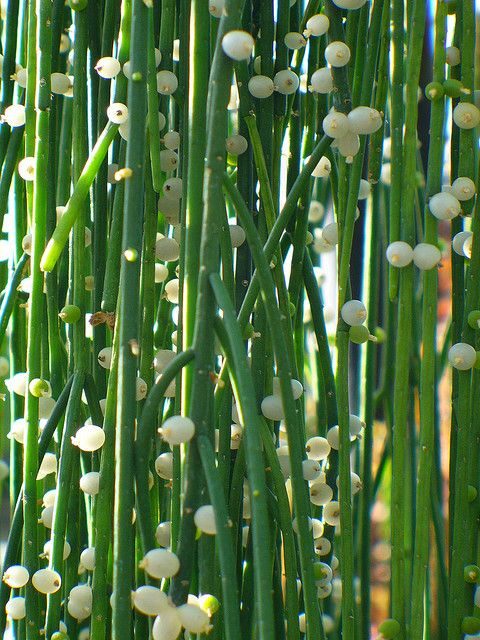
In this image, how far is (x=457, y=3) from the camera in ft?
1.87

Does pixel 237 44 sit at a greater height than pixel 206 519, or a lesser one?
greater

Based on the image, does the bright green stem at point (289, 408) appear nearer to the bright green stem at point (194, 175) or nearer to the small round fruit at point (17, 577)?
the bright green stem at point (194, 175)

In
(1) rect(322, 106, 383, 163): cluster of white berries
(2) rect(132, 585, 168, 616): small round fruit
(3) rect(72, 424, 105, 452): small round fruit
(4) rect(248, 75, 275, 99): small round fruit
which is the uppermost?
(4) rect(248, 75, 275, 99): small round fruit

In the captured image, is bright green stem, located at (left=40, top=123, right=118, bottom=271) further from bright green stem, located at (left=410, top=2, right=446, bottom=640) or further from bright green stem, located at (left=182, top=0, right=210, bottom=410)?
bright green stem, located at (left=410, top=2, right=446, bottom=640)

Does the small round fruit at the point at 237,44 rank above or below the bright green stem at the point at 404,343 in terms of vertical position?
above

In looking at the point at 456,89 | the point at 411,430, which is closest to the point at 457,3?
the point at 456,89

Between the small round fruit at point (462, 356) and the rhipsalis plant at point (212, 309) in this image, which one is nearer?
the rhipsalis plant at point (212, 309)

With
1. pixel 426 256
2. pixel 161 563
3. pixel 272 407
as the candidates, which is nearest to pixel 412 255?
pixel 426 256

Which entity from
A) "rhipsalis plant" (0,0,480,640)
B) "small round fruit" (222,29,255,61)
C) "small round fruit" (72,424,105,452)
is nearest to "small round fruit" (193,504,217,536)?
"rhipsalis plant" (0,0,480,640)

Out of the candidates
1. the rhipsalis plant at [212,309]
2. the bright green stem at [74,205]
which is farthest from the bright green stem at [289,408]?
the bright green stem at [74,205]

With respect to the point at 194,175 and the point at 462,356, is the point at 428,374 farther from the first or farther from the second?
the point at 194,175

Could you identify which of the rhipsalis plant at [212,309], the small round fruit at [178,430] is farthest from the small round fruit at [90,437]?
the small round fruit at [178,430]

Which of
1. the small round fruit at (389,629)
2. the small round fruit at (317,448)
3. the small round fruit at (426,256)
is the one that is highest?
the small round fruit at (426,256)

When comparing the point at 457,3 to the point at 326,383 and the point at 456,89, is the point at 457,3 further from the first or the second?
the point at 326,383
